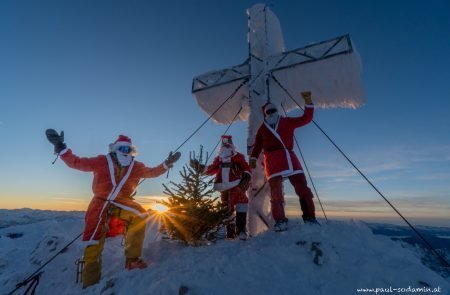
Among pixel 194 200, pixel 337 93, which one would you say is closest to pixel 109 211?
pixel 194 200

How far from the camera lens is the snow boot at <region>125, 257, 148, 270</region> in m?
3.59

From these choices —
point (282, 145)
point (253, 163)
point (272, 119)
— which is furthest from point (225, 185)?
point (272, 119)

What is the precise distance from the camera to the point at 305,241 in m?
3.05

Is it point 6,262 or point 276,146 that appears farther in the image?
point 6,262

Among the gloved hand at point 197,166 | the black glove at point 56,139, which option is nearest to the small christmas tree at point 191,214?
the gloved hand at point 197,166

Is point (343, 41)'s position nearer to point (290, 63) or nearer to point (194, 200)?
point (290, 63)

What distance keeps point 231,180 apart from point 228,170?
0.25 meters

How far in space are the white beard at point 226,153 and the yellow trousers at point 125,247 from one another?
2194 mm

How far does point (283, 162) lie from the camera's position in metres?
4.06

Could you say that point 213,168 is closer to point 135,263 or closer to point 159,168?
point 159,168

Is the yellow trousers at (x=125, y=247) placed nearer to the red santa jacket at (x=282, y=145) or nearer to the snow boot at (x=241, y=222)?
the snow boot at (x=241, y=222)

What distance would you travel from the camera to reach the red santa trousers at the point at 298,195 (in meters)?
3.89

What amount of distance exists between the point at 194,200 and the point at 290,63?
12.0 feet

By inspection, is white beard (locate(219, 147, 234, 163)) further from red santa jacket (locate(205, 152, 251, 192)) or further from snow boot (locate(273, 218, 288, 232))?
snow boot (locate(273, 218, 288, 232))
